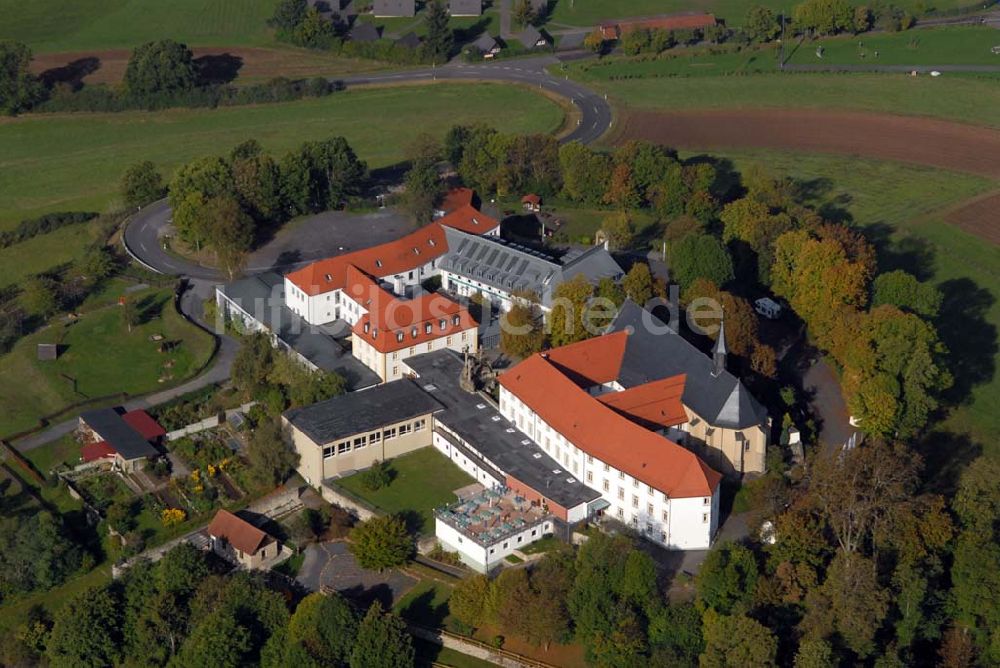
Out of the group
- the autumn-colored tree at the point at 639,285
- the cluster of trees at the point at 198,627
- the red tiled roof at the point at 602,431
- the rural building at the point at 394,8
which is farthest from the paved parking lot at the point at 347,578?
the rural building at the point at 394,8

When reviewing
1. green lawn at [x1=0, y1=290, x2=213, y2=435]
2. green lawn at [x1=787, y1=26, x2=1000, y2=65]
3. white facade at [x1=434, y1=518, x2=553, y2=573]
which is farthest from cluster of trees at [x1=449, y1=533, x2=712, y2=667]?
green lawn at [x1=787, y1=26, x2=1000, y2=65]

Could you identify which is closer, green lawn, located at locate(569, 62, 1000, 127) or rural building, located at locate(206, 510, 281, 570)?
rural building, located at locate(206, 510, 281, 570)

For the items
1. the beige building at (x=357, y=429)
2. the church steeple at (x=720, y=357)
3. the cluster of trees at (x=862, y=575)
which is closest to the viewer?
the cluster of trees at (x=862, y=575)

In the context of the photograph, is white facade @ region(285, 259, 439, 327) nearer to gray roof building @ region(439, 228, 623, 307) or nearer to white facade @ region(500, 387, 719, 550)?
gray roof building @ region(439, 228, 623, 307)

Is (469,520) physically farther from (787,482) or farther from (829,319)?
(829,319)

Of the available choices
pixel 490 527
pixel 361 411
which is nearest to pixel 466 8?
pixel 361 411

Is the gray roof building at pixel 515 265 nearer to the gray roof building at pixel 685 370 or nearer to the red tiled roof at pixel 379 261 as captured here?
the red tiled roof at pixel 379 261

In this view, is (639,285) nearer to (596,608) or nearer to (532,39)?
(596,608)

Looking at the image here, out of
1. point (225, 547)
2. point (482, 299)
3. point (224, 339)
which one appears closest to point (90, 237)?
point (224, 339)
